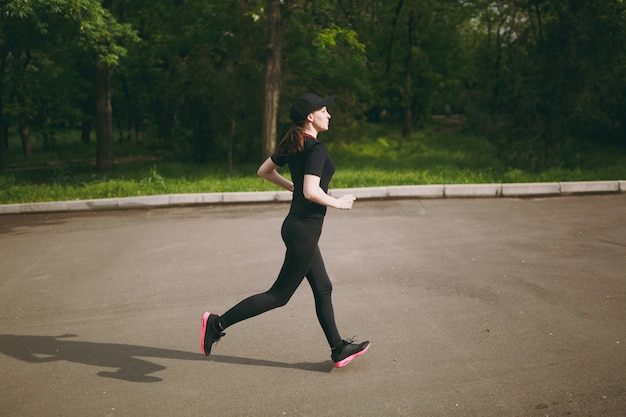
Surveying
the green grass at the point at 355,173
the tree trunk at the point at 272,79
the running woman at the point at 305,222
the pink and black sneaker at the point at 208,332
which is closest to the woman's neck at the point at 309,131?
the running woman at the point at 305,222

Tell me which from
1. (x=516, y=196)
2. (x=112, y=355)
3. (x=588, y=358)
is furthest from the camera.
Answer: (x=516, y=196)

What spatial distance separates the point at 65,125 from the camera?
31.3 m

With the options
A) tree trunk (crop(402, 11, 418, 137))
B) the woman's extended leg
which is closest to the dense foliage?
tree trunk (crop(402, 11, 418, 137))

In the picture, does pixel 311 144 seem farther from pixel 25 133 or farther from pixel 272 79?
pixel 25 133

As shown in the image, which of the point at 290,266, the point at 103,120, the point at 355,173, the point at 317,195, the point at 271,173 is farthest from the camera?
the point at 103,120

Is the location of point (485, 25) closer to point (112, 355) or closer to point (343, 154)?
point (343, 154)

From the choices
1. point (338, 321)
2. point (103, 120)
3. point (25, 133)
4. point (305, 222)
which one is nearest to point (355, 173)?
point (103, 120)

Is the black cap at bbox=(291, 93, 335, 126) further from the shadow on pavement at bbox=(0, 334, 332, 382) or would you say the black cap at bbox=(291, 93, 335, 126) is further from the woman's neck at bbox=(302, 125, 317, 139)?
the shadow on pavement at bbox=(0, 334, 332, 382)

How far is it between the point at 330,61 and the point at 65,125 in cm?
1760

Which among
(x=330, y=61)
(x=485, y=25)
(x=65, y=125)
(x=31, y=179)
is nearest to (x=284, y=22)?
(x=330, y=61)

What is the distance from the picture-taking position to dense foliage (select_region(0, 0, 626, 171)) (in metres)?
14.8

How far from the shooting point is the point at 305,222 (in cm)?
414

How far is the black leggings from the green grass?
8772mm

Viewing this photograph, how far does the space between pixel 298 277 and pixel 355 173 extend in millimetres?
11376
